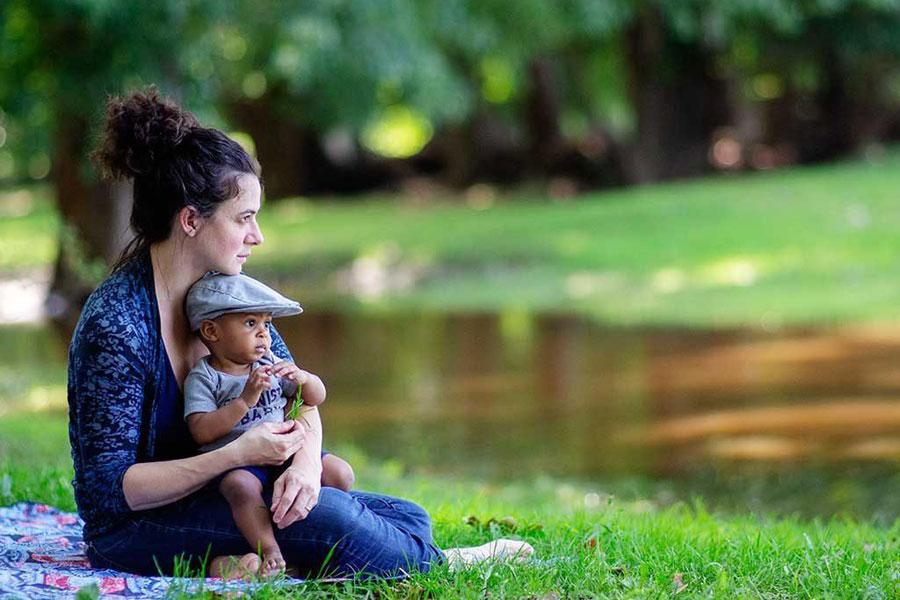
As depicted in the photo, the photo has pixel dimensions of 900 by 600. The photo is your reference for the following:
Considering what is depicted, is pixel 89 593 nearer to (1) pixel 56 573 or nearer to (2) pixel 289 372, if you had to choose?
(1) pixel 56 573

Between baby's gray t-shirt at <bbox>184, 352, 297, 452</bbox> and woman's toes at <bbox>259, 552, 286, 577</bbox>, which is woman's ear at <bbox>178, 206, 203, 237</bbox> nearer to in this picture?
baby's gray t-shirt at <bbox>184, 352, 297, 452</bbox>

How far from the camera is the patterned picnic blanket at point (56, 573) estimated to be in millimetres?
4258

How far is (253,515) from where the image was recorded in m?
4.32

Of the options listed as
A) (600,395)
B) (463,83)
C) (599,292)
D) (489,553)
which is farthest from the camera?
(463,83)

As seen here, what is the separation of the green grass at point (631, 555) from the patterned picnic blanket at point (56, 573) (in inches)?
13.4

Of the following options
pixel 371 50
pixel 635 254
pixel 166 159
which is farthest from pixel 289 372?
pixel 635 254

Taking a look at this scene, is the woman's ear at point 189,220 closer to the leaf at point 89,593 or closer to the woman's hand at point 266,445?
the woman's hand at point 266,445

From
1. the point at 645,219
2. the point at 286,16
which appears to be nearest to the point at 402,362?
the point at 286,16

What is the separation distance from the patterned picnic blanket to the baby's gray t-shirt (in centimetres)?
43

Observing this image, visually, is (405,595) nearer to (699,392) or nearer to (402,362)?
(699,392)

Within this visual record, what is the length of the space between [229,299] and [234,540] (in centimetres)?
74

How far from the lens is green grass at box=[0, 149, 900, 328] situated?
16812 millimetres

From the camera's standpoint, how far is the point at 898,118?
1283 inches

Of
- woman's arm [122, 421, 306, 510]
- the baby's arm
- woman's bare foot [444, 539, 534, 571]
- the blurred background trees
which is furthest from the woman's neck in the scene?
the blurred background trees
